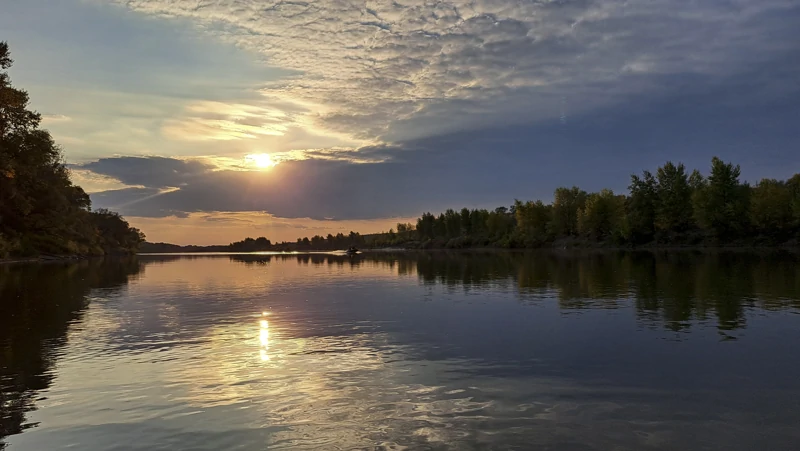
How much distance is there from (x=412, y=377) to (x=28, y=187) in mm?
111981

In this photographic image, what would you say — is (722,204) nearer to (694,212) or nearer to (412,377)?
(694,212)

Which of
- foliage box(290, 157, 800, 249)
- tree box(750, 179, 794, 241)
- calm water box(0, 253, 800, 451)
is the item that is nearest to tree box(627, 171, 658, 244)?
foliage box(290, 157, 800, 249)

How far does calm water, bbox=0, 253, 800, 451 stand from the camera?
10.7 meters

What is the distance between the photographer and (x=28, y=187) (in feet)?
328

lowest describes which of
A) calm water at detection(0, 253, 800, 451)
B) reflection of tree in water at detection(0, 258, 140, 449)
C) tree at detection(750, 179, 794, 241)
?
calm water at detection(0, 253, 800, 451)

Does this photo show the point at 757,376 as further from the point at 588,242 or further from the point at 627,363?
the point at 588,242

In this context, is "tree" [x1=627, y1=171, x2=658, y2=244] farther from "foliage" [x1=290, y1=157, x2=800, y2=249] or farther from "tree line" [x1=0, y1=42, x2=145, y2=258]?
"tree line" [x1=0, y1=42, x2=145, y2=258]

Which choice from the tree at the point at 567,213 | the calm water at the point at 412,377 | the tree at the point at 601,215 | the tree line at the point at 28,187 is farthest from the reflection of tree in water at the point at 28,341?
the tree at the point at 567,213

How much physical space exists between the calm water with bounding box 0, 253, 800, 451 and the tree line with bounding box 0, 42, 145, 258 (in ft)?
221

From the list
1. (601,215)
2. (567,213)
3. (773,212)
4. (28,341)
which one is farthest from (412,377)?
(567,213)

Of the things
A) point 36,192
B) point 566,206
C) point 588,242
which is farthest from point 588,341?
point 566,206

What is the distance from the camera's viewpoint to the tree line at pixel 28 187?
268 feet

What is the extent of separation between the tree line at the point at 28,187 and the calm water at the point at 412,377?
67337mm

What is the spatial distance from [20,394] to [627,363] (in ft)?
57.3
